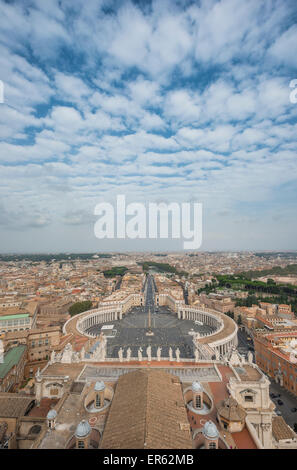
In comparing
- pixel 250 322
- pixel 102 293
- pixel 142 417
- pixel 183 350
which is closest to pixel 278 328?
pixel 250 322

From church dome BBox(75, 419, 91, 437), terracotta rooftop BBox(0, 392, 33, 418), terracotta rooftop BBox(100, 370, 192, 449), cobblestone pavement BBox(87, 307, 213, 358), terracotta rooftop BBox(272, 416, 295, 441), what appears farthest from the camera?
cobblestone pavement BBox(87, 307, 213, 358)

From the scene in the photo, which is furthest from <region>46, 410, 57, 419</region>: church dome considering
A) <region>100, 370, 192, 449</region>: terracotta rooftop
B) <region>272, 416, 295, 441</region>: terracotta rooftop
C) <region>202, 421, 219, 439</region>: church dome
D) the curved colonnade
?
the curved colonnade

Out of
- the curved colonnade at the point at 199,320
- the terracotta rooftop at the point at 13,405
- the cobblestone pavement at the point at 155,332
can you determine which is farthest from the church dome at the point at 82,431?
the curved colonnade at the point at 199,320

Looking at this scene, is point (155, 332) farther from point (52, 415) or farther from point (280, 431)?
point (52, 415)

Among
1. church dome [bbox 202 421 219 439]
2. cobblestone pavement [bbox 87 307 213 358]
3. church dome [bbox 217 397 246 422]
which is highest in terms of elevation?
church dome [bbox 202 421 219 439]

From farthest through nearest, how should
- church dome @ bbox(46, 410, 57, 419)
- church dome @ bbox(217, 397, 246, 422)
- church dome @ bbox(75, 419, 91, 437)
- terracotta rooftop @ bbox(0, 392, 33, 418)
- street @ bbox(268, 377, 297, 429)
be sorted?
street @ bbox(268, 377, 297, 429) < terracotta rooftop @ bbox(0, 392, 33, 418) < church dome @ bbox(217, 397, 246, 422) < church dome @ bbox(46, 410, 57, 419) < church dome @ bbox(75, 419, 91, 437)

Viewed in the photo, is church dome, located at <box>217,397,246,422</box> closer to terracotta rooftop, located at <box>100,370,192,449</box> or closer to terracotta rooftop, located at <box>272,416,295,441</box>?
terracotta rooftop, located at <box>100,370,192,449</box>
